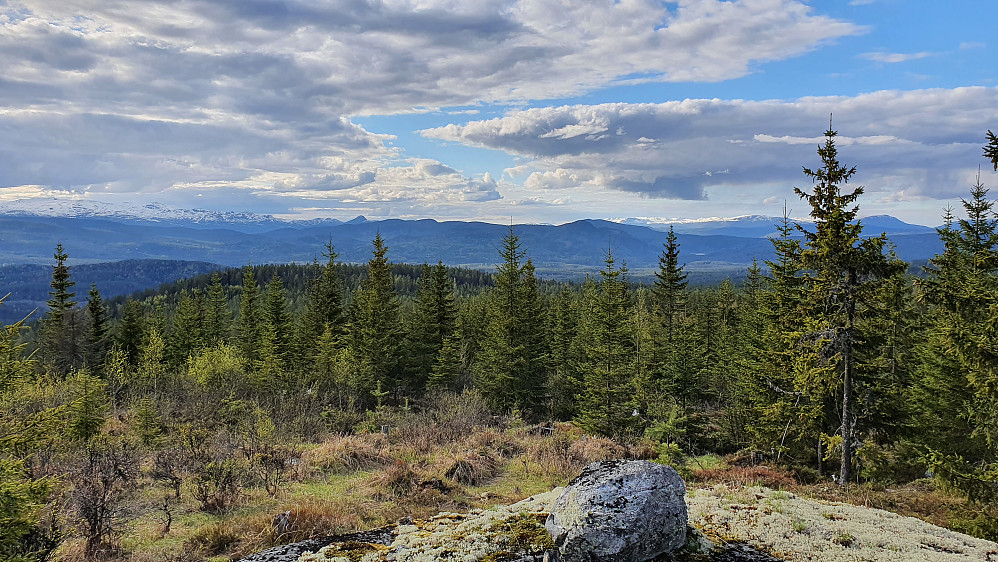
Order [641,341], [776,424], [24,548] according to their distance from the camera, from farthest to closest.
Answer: [641,341] < [776,424] < [24,548]

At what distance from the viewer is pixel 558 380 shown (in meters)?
37.8

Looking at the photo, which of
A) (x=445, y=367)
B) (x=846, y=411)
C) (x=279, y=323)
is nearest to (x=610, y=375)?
(x=846, y=411)

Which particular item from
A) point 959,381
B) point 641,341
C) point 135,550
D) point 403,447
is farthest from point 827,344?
point 135,550

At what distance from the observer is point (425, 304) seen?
39906mm

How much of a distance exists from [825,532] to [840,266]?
10093mm

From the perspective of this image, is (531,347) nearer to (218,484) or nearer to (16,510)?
(218,484)

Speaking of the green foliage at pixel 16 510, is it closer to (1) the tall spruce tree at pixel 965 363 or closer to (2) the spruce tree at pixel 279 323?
(1) the tall spruce tree at pixel 965 363

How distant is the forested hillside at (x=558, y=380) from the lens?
34.4 feet

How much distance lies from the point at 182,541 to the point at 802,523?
1096 centimetres

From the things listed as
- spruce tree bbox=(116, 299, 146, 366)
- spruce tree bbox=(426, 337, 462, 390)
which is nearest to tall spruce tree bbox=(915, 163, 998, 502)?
spruce tree bbox=(426, 337, 462, 390)

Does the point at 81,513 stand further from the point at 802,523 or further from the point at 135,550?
the point at 802,523

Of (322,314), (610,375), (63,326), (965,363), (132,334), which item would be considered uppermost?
(965,363)

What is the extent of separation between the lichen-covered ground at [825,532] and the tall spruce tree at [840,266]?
714cm

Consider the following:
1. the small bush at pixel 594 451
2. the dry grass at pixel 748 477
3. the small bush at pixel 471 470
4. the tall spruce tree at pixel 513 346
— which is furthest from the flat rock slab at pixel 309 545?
the tall spruce tree at pixel 513 346
